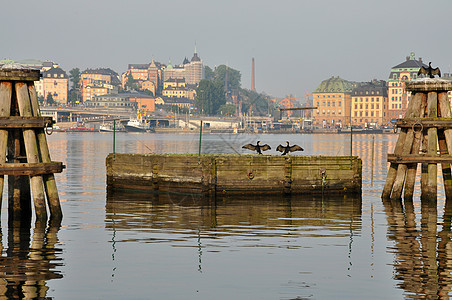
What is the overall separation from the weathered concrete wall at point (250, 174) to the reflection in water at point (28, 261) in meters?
9.84

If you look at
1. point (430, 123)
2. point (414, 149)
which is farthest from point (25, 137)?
point (430, 123)

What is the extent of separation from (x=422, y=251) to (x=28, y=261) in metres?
11.1

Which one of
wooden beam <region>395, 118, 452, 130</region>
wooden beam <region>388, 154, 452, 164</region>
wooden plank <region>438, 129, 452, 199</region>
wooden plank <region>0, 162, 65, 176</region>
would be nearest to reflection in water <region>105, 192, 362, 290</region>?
wooden beam <region>388, 154, 452, 164</region>

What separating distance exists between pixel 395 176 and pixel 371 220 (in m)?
5.69

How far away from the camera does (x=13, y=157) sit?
2667cm

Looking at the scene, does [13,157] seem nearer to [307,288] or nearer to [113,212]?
[113,212]

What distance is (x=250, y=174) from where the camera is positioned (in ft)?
118

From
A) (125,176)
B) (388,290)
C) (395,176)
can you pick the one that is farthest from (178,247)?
(125,176)

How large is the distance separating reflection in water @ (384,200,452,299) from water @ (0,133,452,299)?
0.11 ft

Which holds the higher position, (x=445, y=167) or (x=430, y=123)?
(x=430, y=123)

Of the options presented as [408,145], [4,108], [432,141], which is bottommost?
[408,145]

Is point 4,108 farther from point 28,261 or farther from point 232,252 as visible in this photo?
point 232,252

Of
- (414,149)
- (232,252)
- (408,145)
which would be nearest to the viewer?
(232,252)

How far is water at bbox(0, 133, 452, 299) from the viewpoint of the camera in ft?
56.7
